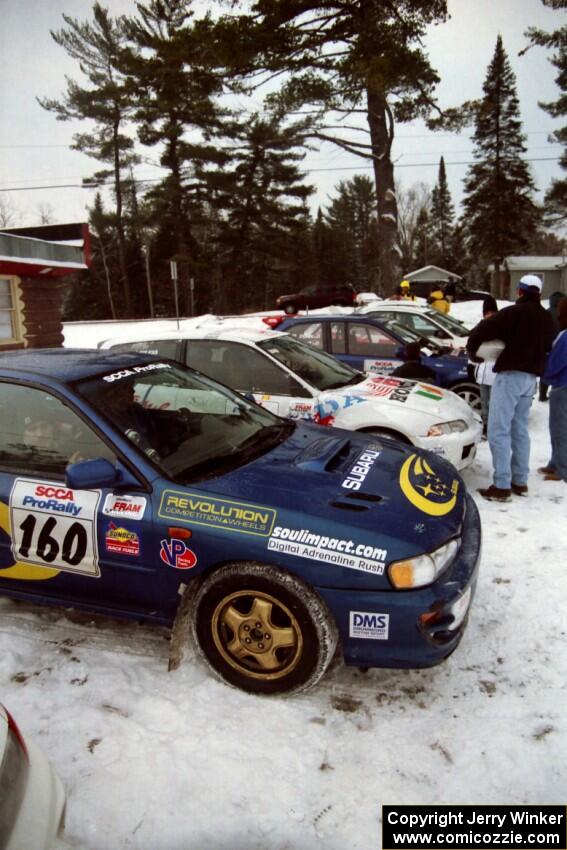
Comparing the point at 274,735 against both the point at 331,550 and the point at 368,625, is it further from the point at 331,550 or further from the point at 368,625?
the point at 331,550

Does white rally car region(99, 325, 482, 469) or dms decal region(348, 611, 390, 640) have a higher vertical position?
white rally car region(99, 325, 482, 469)

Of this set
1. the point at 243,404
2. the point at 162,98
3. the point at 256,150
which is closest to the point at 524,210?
the point at 256,150

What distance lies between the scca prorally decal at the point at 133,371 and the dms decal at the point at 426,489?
1648 mm

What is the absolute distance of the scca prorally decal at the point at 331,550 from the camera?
2.73m

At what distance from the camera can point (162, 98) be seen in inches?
895

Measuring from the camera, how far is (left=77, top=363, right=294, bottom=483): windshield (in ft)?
10.6

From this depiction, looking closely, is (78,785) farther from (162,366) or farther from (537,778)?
(162,366)

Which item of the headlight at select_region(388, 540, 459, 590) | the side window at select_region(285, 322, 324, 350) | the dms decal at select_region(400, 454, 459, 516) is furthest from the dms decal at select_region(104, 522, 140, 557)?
the side window at select_region(285, 322, 324, 350)

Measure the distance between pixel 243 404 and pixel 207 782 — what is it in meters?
2.31

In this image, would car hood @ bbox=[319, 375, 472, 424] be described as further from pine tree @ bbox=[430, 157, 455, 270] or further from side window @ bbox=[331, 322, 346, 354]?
pine tree @ bbox=[430, 157, 455, 270]

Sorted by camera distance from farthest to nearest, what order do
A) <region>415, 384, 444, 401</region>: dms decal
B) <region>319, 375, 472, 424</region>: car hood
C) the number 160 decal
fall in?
<region>415, 384, 444, 401</region>: dms decal, <region>319, 375, 472, 424</region>: car hood, the number 160 decal

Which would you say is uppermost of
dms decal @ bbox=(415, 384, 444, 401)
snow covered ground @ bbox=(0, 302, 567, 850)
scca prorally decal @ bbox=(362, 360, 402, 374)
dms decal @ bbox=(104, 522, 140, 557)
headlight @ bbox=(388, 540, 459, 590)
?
scca prorally decal @ bbox=(362, 360, 402, 374)

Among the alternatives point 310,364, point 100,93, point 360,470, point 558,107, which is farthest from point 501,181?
point 360,470

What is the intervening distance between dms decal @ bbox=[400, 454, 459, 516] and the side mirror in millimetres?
1476
